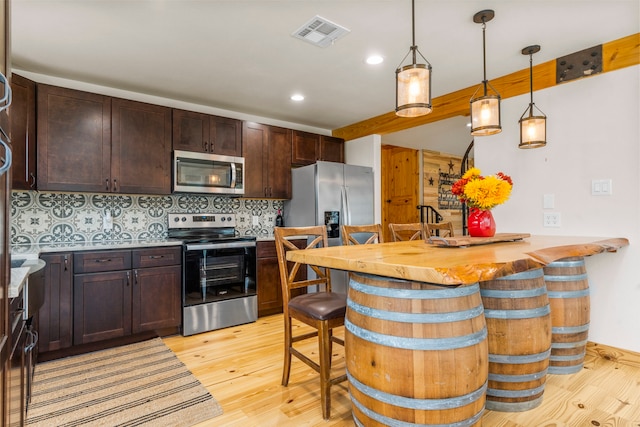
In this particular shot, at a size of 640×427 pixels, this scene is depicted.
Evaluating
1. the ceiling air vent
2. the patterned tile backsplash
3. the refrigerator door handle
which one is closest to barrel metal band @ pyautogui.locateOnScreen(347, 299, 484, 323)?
the ceiling air vent

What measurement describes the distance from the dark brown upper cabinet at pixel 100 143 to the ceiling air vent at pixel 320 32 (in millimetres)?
1647

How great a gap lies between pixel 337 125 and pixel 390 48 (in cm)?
217

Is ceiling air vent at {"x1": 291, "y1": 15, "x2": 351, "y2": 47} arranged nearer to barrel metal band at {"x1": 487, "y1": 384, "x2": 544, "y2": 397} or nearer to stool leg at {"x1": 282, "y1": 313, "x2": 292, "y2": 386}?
stool leg at {"x1": 282, "y1": 313, "x2": 292, "y2": 386}

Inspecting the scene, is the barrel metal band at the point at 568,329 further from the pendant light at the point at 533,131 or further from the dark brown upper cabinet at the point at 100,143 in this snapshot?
the dark brown upper cabinet at the point at 100,143

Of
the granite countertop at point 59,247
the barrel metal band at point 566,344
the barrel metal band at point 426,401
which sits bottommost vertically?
the barrel metal band at point 566,344

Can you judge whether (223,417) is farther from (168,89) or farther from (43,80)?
(43,80)

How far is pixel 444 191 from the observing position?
281 inches

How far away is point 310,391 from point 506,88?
2.89 meters

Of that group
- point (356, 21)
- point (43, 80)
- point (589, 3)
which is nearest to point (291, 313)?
point (356, 21)

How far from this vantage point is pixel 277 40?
2.44m

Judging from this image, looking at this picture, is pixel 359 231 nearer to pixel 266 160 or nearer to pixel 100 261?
pixel 266 160

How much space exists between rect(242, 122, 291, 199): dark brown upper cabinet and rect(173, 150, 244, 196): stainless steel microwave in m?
0.17

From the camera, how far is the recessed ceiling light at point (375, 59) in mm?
2693

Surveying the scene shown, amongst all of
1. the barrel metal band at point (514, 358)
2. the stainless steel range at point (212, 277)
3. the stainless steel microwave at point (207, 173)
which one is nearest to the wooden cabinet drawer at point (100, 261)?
the stainless steel range at point (212, 277)
